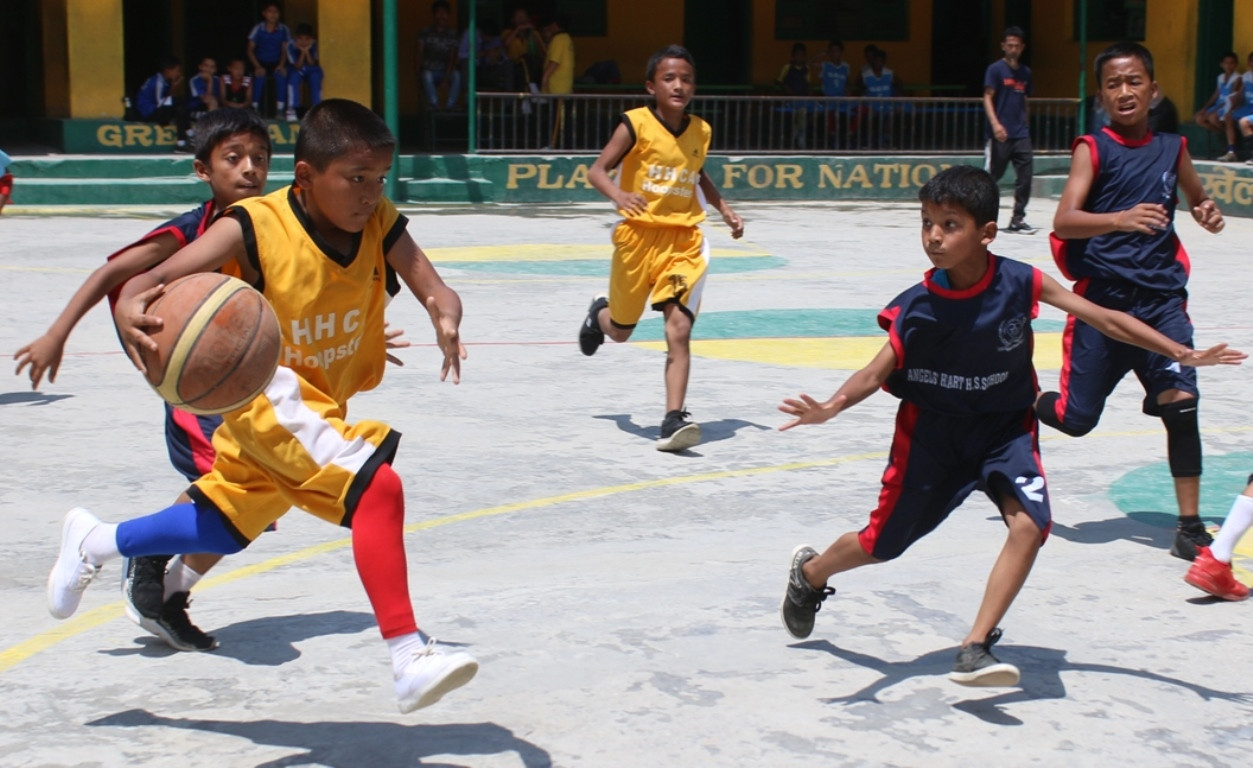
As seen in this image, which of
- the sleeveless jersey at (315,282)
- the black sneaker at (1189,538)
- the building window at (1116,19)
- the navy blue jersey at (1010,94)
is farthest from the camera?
the building window at (1116,19)

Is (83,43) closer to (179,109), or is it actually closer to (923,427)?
(179,109)

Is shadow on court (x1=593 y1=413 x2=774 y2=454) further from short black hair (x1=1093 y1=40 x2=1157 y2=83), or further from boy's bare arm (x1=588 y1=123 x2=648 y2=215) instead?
short black hair (x1=1093 y1=40 x2=1157 y2=83)

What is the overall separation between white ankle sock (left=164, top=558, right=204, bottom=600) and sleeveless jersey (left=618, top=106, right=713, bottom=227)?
13.1ft

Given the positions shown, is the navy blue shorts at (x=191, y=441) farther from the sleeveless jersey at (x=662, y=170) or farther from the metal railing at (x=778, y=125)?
the metal railing at (x=778, y=125)

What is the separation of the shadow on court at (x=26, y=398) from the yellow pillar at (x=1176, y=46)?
19.0 meters

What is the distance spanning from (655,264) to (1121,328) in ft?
12.3

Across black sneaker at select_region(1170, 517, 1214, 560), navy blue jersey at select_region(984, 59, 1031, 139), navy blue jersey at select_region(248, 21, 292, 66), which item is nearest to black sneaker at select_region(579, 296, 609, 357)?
black sneaker at select_region(1170, 517, 1214, 560)

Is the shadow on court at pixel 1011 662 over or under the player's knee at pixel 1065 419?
under

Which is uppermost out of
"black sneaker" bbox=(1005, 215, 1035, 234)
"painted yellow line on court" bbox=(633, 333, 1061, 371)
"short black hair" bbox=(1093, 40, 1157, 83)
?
"short black hair" bbox=(1093, 40, 1157, 83)

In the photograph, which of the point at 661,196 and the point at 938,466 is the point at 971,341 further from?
the point at 661,196

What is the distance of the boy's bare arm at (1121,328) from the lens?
4.86 metres

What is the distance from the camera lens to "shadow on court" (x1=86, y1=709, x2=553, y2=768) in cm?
411

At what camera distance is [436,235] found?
56.0ft

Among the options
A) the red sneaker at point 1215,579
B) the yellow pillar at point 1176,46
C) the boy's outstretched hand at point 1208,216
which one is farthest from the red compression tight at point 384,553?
the yellow pillar at point 1176,46
